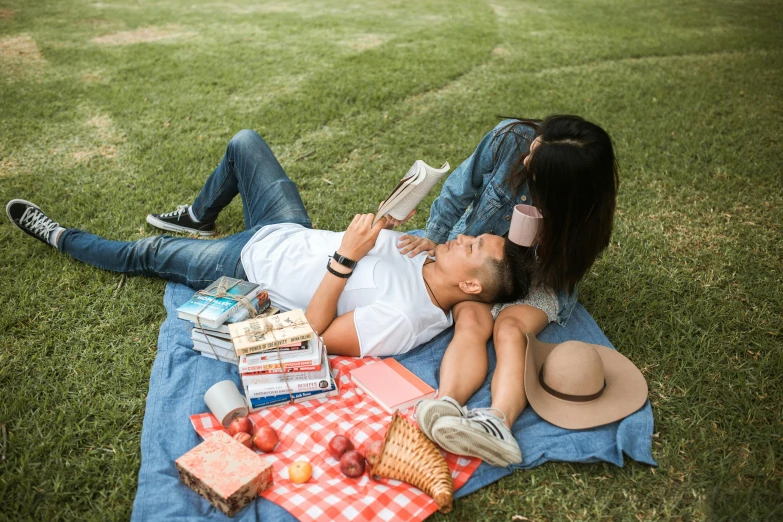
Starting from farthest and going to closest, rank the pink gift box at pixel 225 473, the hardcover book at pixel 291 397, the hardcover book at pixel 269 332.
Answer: the hardcover book at pixel 291 397
the hardcover book at pixel 269 332
the pink gift box at pixel 225 473

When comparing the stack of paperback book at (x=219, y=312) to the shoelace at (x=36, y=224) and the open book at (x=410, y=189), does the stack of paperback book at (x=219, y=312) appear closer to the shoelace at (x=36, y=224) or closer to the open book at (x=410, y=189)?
the open book at (x=410, y=189)

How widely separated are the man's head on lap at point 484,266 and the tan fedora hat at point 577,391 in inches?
19.0

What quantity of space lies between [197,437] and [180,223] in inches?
92.4

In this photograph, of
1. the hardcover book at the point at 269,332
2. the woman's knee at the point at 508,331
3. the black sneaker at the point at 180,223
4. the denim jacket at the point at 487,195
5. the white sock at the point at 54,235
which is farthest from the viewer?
the black sneaker at the point at 180,223

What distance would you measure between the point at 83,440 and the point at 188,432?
0.54m

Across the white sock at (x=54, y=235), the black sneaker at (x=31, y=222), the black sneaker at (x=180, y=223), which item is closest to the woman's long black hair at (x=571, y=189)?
the black sneaker at (x=180, y=223)

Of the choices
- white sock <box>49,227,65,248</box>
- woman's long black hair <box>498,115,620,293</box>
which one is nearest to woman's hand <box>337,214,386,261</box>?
woman's long black hair <box>498,115,620,293</box>

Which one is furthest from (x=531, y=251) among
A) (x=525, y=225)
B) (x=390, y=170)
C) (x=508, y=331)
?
Result: (x=390, y=170)

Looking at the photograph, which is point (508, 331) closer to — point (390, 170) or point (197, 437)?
point (197, 437)

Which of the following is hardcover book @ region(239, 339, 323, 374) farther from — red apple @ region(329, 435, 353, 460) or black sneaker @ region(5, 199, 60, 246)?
black sneaker @ region(5, 199, 60, 246)

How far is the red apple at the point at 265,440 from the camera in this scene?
2695 mm

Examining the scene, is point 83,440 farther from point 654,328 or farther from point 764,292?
point 764,292

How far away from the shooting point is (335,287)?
3.20 metres

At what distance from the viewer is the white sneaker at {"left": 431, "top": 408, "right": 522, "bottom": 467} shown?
2586mm
